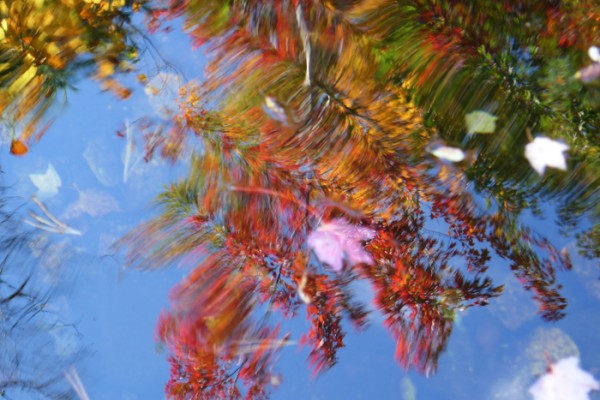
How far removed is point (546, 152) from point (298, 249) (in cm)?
67

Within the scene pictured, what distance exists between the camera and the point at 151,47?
1.40 metres

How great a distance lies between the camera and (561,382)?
125 centimetres

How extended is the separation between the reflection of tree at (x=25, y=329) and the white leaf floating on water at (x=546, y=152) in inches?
51.0

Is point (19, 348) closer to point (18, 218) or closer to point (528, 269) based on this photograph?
point (18, 218)

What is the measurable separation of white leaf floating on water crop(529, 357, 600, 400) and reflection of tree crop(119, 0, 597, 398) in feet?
0.42

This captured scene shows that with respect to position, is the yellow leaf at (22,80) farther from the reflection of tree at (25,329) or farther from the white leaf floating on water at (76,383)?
the white leaf floating on water at (76,383)

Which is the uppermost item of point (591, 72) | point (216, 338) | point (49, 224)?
point (591, 72)

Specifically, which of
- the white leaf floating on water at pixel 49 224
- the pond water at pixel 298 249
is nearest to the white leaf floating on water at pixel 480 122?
the pond water at pixel 298 249

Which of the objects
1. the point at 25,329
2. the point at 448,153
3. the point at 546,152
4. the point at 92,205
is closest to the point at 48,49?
the point at 92,205

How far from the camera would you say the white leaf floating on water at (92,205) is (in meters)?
1.38

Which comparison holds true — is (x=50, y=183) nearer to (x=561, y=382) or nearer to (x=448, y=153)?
(x=448, y=153)

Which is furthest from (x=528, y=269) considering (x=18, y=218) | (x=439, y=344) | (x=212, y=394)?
(x=18, y=218)

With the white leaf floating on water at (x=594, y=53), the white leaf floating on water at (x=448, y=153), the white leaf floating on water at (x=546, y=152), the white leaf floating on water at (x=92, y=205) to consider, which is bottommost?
the white leaf floating on water at (x=92, y=205)

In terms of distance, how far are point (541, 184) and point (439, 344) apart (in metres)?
0.48
